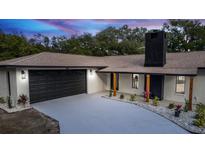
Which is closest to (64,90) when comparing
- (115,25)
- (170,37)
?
(170,37)

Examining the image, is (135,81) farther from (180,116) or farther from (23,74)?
(23,74)

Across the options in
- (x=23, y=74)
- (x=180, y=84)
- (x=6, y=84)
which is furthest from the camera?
(x=180, y=84)

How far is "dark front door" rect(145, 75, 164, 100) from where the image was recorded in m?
10.3

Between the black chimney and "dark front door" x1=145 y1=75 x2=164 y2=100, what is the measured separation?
117 cm

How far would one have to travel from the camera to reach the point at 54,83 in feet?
35.1

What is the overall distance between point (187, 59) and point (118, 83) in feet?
18.9

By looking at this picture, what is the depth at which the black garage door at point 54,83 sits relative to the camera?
31.2ft

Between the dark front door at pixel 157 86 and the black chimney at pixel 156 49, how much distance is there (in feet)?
3.83

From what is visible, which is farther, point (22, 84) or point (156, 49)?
point (156, 49)

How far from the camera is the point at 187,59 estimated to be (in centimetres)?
1099

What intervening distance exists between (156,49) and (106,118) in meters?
7.06

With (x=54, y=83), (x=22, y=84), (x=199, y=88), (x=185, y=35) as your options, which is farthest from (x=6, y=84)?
(x=185, y=35)

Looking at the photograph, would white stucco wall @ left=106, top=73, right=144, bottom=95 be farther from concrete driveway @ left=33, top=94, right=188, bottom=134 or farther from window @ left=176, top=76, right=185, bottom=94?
concrete driveway @ left=33, top=94, right=188, bottom=134

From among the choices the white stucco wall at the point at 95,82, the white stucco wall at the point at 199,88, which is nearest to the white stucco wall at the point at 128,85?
the white stucco wall at the point at 95,82
